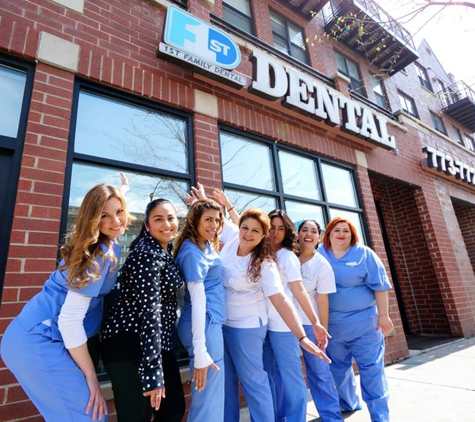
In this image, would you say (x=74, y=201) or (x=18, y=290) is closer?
(x=18, y=290)

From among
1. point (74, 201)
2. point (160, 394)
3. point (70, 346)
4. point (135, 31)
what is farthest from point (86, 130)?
point (160, 394)

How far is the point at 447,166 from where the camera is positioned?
7.43 m

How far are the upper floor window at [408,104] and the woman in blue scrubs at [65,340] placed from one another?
962 centimetres

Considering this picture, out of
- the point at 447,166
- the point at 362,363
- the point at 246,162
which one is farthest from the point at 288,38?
the point at 362,363

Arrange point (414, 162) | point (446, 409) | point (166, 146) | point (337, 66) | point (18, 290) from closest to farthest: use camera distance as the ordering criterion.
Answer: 1. point (18, 290)
2. point (446, 409)
3. point (166, 146)
4. point (414, 162)
5. point (337, 66)

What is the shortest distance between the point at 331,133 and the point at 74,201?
4.21m

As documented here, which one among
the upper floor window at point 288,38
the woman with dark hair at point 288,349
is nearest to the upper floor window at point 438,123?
the upper floor window at point 288,38

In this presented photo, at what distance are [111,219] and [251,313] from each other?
4.09ft

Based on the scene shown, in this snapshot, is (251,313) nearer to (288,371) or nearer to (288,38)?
(288,371)

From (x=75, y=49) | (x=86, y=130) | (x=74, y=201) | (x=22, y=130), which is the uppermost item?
(x=75, y=49)

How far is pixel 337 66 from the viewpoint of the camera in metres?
7.29

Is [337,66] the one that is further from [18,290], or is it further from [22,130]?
[18,290]

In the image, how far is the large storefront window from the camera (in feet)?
12.9

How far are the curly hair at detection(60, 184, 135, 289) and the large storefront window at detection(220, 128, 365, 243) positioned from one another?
2.11m
